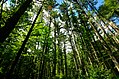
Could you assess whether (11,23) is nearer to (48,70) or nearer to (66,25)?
(66,25)

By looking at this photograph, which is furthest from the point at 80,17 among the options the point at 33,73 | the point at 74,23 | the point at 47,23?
the point at 33,73

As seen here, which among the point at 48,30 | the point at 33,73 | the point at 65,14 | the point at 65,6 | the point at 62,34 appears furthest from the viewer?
the point at 33,73

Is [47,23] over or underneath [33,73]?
over

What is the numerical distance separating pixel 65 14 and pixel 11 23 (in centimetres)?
2188

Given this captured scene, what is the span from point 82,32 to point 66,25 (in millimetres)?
3749

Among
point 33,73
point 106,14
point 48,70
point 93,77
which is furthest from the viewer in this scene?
point 48,70

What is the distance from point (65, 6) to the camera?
77.9 ft

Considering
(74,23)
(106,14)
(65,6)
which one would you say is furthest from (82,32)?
(106,14)

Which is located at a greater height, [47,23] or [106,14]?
[106,14]

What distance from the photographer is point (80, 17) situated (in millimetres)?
27094

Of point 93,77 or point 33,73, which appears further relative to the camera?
point 33,73

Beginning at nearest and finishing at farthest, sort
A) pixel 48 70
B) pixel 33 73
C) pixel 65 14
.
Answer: pixel 65 14 < pixel 33 73 < pixel 48 70

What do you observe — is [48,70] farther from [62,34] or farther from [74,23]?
[74,23]

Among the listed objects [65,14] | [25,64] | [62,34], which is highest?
[65,14]
